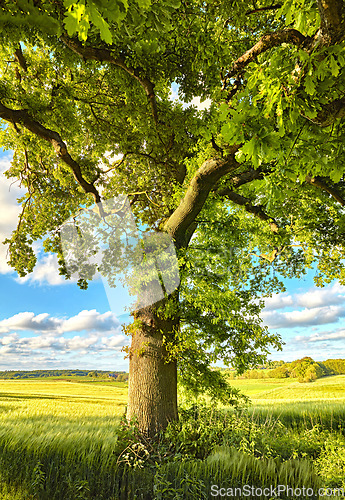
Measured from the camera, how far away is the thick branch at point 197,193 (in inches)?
263

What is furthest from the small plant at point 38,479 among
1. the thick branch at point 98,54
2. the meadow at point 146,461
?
the thick branch at point 98,54

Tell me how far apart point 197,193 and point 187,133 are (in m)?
2.19

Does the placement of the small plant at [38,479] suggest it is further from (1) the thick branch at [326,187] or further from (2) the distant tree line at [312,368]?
(2) the distant tree line at [312,368]

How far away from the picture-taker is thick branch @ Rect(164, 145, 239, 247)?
668 centimetres

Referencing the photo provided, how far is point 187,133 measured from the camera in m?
8.18

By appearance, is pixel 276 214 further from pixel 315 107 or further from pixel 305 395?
pixel 305 395

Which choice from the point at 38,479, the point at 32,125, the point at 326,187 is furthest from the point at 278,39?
the point at 38,479

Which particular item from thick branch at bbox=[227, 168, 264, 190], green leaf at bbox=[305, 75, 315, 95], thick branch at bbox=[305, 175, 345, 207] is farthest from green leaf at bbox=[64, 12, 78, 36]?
thick branch at bbox=[305, 175, 345, 207]

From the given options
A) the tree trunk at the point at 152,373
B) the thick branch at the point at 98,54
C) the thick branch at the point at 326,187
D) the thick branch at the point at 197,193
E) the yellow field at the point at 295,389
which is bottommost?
the yellow field at the point at 295,389

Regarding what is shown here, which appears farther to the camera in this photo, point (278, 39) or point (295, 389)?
point (295, 389)

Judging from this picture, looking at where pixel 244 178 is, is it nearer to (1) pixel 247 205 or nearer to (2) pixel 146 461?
(1) pixel 247 205

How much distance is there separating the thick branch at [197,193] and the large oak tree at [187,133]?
0.10 ft

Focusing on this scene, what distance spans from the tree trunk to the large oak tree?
3cm

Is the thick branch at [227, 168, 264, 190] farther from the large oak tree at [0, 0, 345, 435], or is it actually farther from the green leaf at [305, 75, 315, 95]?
the green leaf at [305, 75, 315, 95]
